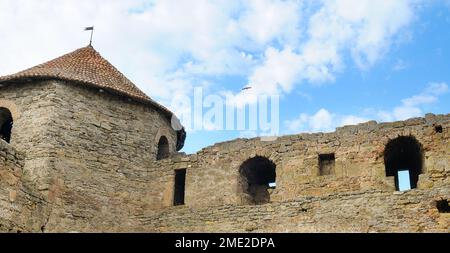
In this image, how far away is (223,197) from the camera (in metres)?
16.3

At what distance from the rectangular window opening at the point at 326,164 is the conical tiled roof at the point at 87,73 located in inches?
191

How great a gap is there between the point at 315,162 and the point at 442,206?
3.22 m

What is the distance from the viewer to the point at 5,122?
17.4m

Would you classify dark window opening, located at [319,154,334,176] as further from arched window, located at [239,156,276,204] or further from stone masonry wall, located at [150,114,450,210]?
arched window, located at [239,156,276,204]

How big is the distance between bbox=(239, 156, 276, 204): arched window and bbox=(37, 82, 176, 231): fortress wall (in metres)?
2.33

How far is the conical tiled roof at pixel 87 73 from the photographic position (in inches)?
646

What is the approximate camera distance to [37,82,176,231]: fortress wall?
50.6 feet

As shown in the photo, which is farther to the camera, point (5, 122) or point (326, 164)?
point (5, 122)

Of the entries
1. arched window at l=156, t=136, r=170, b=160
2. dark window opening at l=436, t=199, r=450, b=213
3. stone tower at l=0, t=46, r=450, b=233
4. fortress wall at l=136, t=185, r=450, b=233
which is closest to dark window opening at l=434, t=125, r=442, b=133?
stone tower at l=0, t=46, r=450, b=233

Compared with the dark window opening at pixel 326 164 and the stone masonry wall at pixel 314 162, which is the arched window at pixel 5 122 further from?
the dark window opening at pixel 326 164

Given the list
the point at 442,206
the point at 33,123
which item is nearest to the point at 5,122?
the point at 33,123

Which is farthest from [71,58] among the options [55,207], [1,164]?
[1,164]

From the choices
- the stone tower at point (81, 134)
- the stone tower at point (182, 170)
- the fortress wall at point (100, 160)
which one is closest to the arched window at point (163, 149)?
the stone tower at point (182, 170)

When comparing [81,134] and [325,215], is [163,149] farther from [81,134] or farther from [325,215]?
[325,215]
